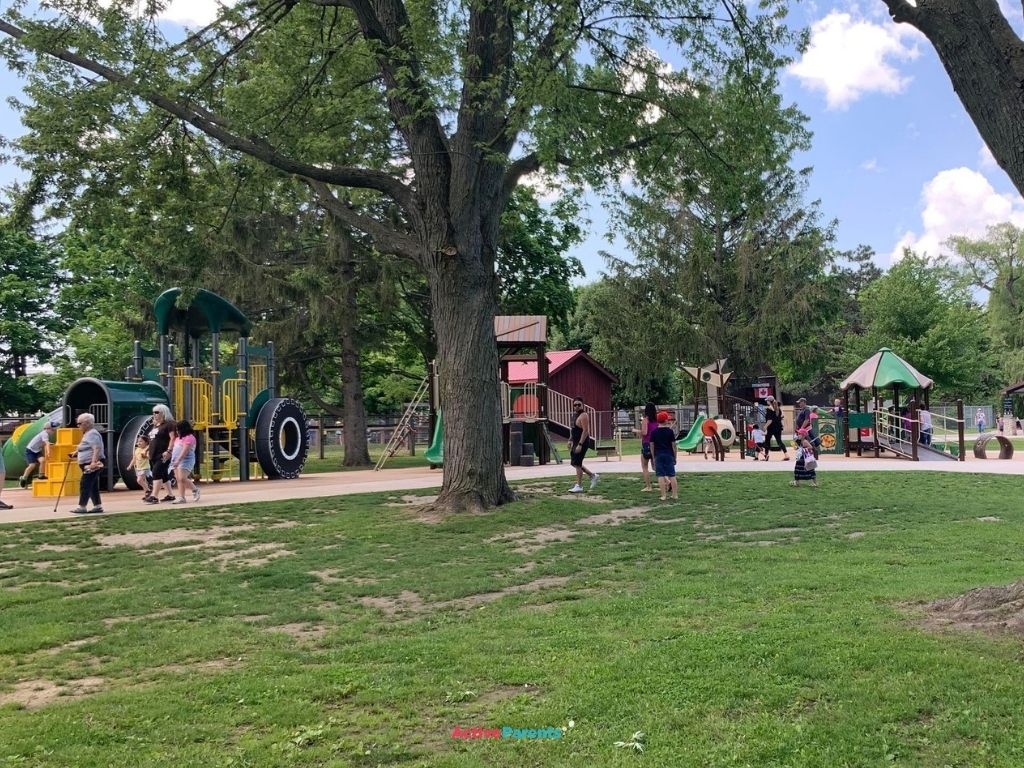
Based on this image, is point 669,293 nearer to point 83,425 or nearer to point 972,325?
point 972,325

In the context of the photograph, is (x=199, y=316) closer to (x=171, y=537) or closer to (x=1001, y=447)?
(x=171, y=537)

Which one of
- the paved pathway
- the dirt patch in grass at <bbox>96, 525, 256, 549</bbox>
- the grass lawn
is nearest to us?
the grass lawn

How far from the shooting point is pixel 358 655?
5258mm

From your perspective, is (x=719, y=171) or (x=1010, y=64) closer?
(x=1010, y=64)

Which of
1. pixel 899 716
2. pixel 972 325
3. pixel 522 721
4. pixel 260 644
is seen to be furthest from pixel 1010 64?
pixel 972 325

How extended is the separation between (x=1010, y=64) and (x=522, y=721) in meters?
4.59

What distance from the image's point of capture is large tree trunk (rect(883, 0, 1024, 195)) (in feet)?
15.4

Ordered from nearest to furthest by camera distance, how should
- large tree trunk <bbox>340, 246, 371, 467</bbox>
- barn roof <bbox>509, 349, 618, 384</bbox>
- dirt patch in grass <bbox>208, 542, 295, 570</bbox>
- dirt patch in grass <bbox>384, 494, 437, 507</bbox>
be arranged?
1. dirt patch in grass <bbox>208, 542, 295, 570</bbox>
2. dirt patch in grass <bbox>384, 494, 437, 507</bbox>
3. large tree trunk <bbox>340, 246, 371, 467</bbox>
4. barn roof <bbox>509, 349, 618, 384</bbox>

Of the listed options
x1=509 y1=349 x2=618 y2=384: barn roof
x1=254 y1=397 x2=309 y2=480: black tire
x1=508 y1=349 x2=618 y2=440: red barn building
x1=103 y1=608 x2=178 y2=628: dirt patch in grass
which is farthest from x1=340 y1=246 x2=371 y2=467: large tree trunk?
x1=103 y1=608 x2=178 y2=628: dirt patch in grass

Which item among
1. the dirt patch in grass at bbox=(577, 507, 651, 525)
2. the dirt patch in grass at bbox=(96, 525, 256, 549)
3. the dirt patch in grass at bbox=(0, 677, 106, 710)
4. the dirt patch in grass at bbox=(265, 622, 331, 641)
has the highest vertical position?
the dirt patch in grass at bbox=(577, 507, 651, 525)

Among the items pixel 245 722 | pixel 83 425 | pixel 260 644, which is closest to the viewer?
pixel 245 722

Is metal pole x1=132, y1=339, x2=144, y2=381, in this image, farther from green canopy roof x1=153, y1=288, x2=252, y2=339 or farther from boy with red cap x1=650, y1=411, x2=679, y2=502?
boy with red cap x1=650, y1=411, x2=679, y2=502

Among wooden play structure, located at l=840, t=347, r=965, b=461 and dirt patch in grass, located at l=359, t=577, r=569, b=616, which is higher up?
wooden play structure, located at l=840, t=347, r=965, b=461

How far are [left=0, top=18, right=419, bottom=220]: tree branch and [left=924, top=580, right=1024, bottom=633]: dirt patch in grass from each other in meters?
9.34
